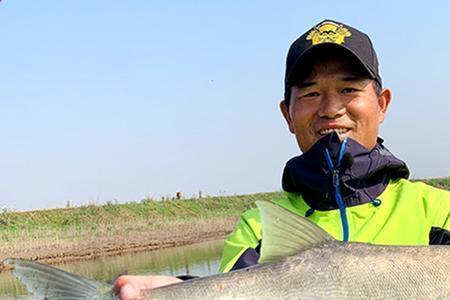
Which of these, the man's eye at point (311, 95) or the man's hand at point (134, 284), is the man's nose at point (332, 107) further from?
the man's hand at point (134, 284)

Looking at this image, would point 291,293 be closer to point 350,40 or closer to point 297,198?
point 297,198

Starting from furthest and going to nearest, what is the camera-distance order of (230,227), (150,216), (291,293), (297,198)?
(150,216), (230,227), (297,198), (291,293)

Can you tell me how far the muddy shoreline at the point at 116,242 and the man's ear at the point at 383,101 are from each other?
729 inches

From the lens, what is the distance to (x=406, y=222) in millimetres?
3090

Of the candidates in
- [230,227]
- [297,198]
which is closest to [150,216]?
[230,227]

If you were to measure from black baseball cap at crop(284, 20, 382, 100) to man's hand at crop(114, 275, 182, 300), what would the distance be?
1433 mm

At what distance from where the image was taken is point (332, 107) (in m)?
3.33

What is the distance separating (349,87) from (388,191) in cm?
58

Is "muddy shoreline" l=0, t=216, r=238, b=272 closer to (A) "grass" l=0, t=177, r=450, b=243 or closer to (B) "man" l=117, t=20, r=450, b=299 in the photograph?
(A) "grass" l=0, t=177, r=450, b=243

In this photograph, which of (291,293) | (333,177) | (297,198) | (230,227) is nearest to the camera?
(291,293)

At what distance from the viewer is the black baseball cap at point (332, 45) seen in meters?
3.38

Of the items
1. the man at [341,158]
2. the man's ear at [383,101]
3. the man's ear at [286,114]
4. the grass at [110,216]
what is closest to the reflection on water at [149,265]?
the grass at [110,216]

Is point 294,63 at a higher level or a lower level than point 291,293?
higher

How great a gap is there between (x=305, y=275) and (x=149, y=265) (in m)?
16.0
